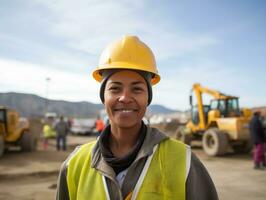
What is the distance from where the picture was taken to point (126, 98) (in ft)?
5.61

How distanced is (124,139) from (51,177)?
23.4ft

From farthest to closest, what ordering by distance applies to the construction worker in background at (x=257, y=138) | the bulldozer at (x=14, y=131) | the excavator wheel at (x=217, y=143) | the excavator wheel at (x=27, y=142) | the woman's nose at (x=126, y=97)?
1. the excavator wheel at (x=27, y=142)
2. the bulldozer at (x=14, y=131)
3. the excavator wheel at (x=217, y=143)
4. the construction worker in background at (x=257, y=138)
5. the woman's nose at (x=126, y=97)

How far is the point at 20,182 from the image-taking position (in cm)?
774

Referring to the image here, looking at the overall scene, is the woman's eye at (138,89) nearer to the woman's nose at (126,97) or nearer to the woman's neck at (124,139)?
the woman's nose at (126,97)

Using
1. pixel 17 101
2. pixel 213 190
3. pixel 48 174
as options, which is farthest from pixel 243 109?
pixel 17 101

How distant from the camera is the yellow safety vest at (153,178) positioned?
60.4 inches

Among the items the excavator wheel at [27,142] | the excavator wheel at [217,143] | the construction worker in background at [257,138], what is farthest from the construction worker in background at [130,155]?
the excavator wheel at [27,142]

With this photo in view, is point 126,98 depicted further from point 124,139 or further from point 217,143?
point 217,143

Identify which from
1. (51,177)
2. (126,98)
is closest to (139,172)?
(126,98)

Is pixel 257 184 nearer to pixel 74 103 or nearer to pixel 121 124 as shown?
pixel 121 124

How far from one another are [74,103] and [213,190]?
15346 cm

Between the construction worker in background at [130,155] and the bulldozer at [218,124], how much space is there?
10.4 m

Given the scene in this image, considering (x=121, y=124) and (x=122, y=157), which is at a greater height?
(x=121, y=124)

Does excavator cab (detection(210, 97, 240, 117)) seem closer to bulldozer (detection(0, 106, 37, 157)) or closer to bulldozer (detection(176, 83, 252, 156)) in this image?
bulldozer (detection(176, 83, 252, 156))
